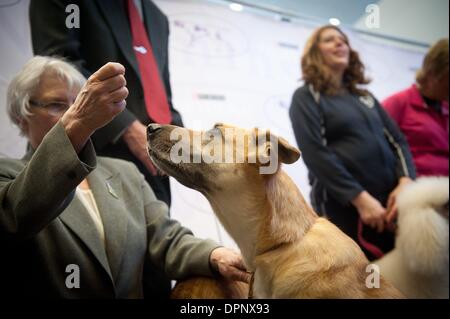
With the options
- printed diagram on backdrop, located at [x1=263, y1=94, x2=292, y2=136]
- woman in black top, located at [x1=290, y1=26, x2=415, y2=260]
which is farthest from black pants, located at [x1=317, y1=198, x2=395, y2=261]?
printed diagram on backdrop, located at [x1=263, y1=94, x2=292, y2=136]

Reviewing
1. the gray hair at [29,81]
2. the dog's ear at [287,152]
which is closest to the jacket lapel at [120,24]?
the gray hair at [29,81]

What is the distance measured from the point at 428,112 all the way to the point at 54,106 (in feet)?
5.27

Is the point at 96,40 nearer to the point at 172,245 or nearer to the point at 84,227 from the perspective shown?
the point at 84,227

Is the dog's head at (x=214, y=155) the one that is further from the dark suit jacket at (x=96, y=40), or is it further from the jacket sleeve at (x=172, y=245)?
the jacket sleeve at (x=172, y=245)

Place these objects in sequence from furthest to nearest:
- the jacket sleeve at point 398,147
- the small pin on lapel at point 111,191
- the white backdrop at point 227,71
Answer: the jacket sleeve at point 398,147
the white backdrop at point 227,71
the small pin on lapel at point 111,191

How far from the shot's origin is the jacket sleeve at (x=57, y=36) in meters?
0.70

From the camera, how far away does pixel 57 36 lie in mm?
706

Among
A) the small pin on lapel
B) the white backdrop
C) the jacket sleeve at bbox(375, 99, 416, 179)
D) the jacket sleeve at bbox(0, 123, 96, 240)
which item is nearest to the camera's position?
the jacket sleeve at bbox(0, 123, 96, 240)

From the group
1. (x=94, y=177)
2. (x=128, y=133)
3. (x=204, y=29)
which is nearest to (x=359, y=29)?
(x=204, y=29)

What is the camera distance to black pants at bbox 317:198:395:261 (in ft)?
3.32

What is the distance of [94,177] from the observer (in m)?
0.82

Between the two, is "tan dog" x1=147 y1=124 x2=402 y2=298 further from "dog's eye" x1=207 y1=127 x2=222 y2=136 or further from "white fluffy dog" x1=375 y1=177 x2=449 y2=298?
"white fluffy dog" x1=375 y1=177 x2=449 y2=298
